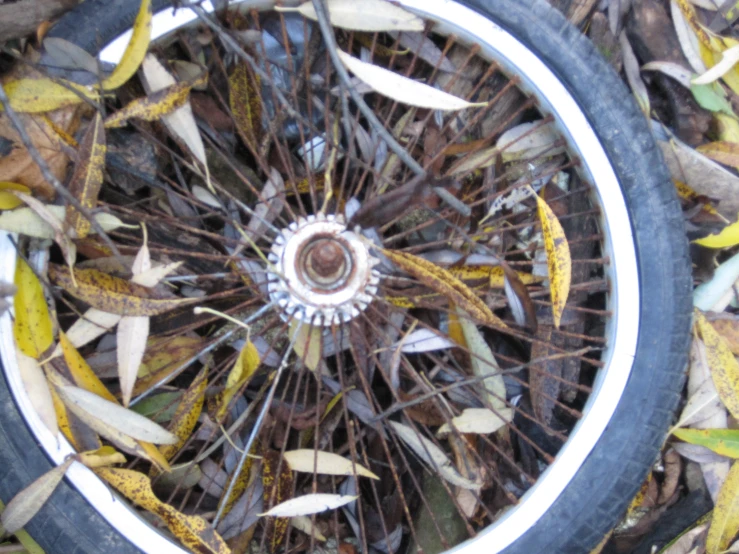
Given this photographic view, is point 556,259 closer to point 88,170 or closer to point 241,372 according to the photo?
point 241,372

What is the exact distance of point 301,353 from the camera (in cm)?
87

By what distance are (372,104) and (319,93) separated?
0.08m

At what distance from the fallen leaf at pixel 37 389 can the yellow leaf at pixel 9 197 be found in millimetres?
163

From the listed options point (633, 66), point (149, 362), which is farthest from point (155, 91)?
point (633, 66)

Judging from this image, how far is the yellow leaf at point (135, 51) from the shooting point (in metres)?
0.75

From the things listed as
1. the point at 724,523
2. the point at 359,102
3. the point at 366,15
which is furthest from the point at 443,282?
the point at 724,523

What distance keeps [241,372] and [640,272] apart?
1.64ft

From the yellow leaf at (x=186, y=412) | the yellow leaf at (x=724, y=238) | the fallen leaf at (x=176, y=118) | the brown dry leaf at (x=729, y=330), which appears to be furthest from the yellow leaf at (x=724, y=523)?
the fallen leaf at (x=176, y=118)

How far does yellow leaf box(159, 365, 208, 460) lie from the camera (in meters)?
0.85

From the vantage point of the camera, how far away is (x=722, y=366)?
3.11 feet

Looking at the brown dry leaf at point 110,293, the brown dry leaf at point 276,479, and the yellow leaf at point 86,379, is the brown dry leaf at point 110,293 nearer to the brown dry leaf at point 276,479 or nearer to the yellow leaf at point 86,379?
the yellow leaf at point 86,379

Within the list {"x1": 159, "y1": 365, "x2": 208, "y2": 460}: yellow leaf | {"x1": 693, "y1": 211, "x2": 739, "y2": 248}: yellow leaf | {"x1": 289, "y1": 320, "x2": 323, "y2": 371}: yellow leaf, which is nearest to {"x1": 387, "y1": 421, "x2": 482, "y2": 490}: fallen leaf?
{"x1": 289, "y1": 320, "x2": 323, "y2": 371}: yellow leaf

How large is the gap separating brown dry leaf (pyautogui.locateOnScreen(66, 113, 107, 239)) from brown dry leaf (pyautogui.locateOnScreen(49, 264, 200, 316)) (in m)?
0.05

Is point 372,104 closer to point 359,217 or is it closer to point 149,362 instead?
point 359,217
